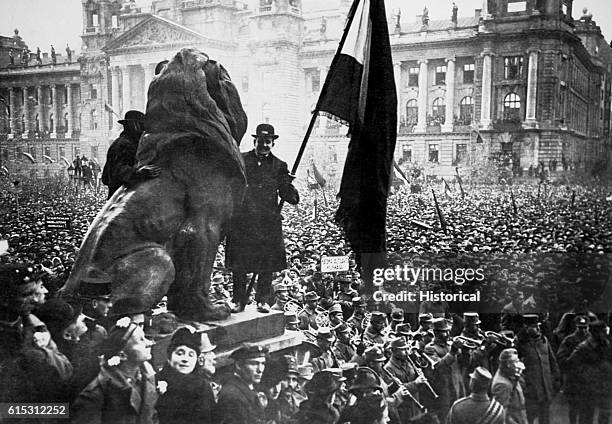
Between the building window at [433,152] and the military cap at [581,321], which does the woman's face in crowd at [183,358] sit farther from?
the military cap at [581,321]

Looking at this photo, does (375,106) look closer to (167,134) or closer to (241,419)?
(167,134)

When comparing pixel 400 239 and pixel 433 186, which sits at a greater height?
pixel 433 186

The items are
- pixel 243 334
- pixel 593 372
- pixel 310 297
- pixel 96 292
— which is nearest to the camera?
pixel 96 292

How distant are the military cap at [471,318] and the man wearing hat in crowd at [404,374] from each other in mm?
489

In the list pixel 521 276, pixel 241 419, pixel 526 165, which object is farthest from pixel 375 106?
pixel 241 419

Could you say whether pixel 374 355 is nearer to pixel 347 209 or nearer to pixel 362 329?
pixel 362 329

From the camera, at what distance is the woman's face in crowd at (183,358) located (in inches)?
206

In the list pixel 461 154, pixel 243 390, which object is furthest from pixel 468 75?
pixel 243 390

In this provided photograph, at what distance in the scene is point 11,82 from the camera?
609cm

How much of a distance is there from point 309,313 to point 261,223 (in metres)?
0.78

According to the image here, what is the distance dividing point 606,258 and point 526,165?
0.93 metres

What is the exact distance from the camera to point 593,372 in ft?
18.7

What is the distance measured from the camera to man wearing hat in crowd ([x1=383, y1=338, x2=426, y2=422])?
18.3 ft

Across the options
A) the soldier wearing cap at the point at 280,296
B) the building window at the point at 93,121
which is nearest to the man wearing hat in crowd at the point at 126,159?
the building window at the point at 93,121
